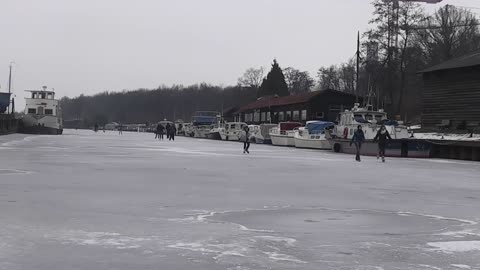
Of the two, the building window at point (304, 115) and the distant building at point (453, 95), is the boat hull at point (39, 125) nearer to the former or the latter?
the building window at point (304, 115)

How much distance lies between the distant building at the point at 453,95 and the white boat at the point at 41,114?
42.0 metres

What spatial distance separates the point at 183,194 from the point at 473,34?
65709 mm

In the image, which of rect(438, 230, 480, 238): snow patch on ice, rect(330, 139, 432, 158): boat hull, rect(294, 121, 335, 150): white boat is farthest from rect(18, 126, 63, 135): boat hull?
rect(438, 230, 480, 238): snow patch on ice

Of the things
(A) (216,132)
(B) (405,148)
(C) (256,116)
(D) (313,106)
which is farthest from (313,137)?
(C) (256,116)

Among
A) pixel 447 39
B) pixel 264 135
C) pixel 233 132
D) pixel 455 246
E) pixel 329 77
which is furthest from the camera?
pixel 329 77

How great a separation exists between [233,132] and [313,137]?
21486mm

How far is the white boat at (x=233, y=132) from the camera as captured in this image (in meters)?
58.5

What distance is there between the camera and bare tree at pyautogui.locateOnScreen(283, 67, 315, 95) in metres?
126

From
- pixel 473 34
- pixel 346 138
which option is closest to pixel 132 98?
pixel 473 34

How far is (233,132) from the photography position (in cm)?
5975

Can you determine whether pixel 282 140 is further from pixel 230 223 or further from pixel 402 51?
pixel 230 223

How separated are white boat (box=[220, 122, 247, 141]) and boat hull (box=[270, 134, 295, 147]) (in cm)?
1014

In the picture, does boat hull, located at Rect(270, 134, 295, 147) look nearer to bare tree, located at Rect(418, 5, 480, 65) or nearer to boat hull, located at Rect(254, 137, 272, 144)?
boat hull, located at Rect(254, 137, 272, 144)

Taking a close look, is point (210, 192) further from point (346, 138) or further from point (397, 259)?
point (346, 138)
